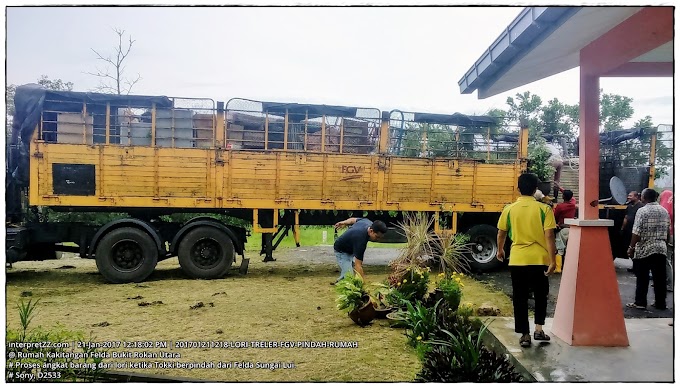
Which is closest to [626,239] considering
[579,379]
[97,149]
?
[579,379]

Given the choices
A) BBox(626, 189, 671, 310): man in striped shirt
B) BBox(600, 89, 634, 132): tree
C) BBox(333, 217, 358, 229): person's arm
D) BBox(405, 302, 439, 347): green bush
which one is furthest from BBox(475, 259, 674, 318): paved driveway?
BBox(333, 217, 358, 229): person's arm

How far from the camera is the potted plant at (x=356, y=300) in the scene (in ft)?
13.1

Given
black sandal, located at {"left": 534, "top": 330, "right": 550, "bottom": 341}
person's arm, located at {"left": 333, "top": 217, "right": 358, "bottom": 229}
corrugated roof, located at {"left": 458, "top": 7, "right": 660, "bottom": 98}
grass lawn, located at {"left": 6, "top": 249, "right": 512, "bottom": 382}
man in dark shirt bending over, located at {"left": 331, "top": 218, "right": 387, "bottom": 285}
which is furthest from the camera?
person's arm, located at {"left": 333, "top": 217, "right": 358, "bottom": 229}

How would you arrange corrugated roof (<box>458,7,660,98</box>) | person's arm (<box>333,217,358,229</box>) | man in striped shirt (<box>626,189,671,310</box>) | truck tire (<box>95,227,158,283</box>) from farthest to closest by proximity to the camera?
truck tire (<box>95,227,158,283</box>) → person's arm (<box>333,217,358,229</box>) → man in striped shirt (<box>626,189,671,310</box>) → corrugated roof (<box>458,7,660,98</box>)

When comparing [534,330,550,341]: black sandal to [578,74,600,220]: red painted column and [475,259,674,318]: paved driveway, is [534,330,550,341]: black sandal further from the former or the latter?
[578,74,600,220]: red painted column

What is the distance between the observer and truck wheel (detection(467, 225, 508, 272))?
429 cm

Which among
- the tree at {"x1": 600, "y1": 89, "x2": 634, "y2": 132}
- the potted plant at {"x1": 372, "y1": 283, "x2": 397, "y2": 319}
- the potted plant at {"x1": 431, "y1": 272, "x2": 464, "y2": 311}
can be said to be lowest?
the potted plant at {"x1": 372, "y1": 283, "x2": 397, "y2": 319}

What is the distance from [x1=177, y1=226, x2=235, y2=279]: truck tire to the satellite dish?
385 cm

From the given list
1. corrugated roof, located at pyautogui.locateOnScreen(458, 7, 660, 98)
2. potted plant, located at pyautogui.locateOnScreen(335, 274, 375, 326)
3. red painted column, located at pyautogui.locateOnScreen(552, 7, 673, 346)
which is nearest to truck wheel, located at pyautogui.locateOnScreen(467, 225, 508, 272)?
red painted column, located at pyautogui.locateOnScreen(552, 7, 673, 346)

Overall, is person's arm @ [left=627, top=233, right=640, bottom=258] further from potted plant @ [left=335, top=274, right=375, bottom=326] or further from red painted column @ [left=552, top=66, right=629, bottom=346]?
potted plant @ [left=335, top=274, right=375, bottom=326]

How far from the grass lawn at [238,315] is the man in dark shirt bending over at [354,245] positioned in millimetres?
126

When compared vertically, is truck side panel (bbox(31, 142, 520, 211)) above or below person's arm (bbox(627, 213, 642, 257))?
above

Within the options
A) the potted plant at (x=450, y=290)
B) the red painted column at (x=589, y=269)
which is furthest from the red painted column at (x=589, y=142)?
the potted plant at (x=450, y=290)

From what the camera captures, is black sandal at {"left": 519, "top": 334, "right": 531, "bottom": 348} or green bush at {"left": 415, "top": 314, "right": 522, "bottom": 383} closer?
green bush at {"left": 415, "top": 314, "right": 522, "bottom": 383}
